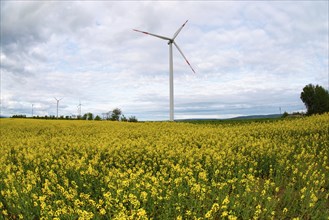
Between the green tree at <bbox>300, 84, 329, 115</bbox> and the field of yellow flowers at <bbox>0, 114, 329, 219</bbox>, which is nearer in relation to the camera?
the field of yellow flowers at <bbox>0, 114, 329, 219</bbox>

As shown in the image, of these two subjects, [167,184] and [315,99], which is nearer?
[167,184]

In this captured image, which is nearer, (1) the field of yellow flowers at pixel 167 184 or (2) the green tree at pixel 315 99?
(1) the field of yellow flowers at pixel 167 184

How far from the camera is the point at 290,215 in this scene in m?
7.73

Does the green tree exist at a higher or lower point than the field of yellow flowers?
higher

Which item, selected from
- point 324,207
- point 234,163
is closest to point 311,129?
point 234,163

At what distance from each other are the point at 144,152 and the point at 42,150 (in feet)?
13.9

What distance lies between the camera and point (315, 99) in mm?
70688

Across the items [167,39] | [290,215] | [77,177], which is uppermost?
[167,39]

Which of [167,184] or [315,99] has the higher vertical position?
[315,99]

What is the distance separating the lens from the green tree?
229 feet

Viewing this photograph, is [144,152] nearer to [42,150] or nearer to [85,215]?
[42,150]

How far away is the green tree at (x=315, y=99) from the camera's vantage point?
6994 cm

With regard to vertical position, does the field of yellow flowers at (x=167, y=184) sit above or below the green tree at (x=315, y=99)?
below

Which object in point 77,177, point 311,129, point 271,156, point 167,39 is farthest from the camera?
point 167,39
